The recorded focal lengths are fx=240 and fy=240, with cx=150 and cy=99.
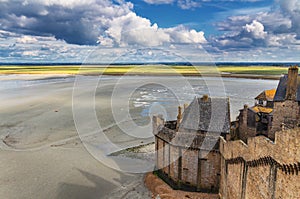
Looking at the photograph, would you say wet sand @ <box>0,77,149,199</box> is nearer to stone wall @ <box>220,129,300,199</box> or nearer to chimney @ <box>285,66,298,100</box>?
stone wall @ <box>220,129,300,199</box>

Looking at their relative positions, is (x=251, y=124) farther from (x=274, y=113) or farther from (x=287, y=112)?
(x=287, y=112)

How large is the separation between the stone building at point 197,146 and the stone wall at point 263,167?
225 cm

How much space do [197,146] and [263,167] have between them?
7.70m

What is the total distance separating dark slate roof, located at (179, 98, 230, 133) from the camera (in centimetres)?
1970

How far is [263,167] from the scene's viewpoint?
11516 millimetres

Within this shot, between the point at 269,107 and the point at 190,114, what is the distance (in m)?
12.1

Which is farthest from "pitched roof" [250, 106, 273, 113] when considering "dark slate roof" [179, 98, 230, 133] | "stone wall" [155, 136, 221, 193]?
"stone wall" [155, 136, 221, 193]

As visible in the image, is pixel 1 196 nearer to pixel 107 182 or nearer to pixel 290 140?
pixel 107 182

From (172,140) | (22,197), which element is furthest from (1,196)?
(172,140)

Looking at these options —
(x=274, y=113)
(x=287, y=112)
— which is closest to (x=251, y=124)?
(x=274, y=113)

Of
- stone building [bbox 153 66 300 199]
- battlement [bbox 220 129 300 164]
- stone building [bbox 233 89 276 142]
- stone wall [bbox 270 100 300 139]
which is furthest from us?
stone building [bbox 233 89 276 142]

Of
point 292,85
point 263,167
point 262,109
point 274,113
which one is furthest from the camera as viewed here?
point 262,109

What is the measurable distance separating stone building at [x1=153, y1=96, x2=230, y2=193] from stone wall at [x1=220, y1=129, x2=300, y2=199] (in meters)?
2.25

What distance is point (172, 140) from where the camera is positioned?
20.0 metres
